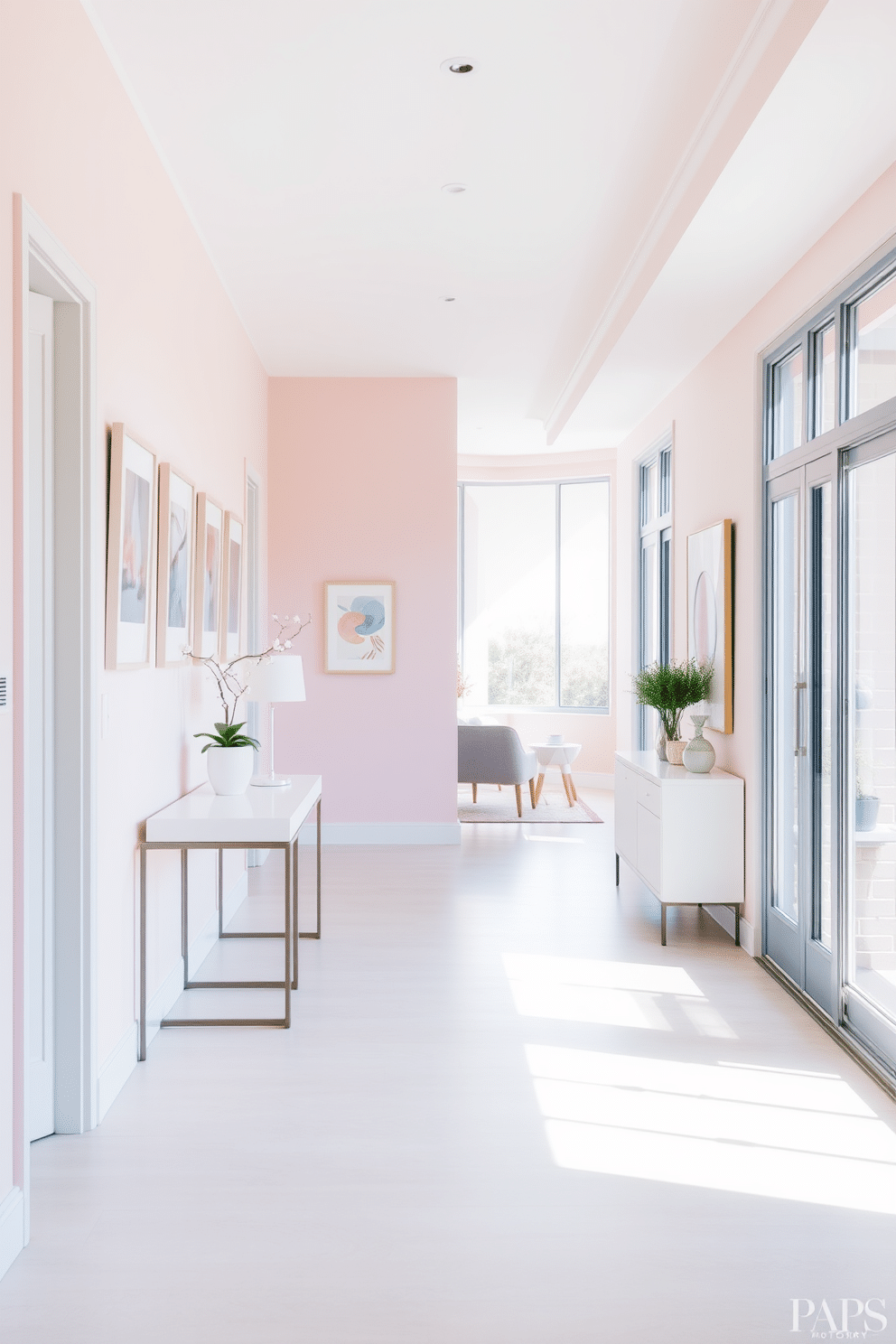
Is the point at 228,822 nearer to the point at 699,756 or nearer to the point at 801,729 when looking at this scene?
the point at 801,729

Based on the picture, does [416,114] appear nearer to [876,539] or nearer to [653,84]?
[653,84]

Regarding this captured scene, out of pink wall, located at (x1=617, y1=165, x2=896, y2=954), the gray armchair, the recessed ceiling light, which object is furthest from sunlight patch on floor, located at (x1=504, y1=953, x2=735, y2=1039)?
the gray armchair

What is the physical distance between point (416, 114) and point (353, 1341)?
11.9 feet

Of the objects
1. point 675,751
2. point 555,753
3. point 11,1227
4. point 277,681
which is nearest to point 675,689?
point 675,751

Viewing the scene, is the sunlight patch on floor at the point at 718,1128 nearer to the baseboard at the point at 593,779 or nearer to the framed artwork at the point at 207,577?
the framed artwork at the point at 207,577

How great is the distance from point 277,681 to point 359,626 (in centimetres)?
265

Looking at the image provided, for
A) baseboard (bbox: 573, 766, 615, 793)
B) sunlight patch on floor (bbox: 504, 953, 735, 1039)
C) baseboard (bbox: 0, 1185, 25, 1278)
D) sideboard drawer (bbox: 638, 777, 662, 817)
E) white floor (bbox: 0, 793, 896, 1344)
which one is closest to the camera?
white floor (bbox: 0, 793, 896, 1344)

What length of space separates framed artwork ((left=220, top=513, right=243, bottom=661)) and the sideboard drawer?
221 cm

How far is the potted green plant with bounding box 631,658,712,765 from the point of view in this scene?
5125 millimetres

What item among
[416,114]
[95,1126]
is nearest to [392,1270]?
[95,1126]

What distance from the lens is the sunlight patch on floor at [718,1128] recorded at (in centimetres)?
255

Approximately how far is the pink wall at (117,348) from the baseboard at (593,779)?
5821 millimetres

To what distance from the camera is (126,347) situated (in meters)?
3.23

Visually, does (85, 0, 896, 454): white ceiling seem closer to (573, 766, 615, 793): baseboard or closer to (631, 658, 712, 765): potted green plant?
(631, 658, 712, 765): potted green plant
